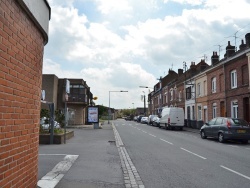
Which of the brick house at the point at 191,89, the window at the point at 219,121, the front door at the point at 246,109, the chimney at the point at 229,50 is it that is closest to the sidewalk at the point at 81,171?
the window at the point at 219,121

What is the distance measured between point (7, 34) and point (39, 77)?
1.62m

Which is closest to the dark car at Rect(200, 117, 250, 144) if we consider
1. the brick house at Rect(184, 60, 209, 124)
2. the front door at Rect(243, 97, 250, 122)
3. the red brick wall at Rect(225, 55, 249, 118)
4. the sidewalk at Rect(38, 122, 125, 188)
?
the front door at Rect(243, 97, 250, 122)

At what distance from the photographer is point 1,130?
3332mm

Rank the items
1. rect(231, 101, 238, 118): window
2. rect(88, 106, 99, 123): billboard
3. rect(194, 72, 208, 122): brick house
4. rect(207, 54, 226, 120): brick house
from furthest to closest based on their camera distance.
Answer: rect(194, 72, 208, 122): brick house, rect(88, 106, 99, 123): billboard, rect(207, 54, 226, 120): brick house, rect(231, 101, 238, 118): window

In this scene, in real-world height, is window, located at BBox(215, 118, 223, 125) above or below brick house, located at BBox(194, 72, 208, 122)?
below

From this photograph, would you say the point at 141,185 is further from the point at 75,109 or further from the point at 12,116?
the point at 75,109

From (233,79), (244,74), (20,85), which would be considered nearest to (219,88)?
(233,79)

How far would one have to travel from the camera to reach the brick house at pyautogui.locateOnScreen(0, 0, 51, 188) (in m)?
3.40

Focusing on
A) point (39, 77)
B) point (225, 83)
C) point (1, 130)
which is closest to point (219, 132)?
point (225, 83)

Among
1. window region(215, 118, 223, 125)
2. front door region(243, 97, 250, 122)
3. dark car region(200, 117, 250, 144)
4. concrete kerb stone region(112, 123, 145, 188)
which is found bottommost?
concrete kerb stone region(112, 123, 145, 188)

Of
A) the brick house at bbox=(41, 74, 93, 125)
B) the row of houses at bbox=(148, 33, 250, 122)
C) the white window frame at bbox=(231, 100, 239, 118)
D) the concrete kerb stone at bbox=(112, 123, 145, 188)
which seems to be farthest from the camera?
the brick house at bbox=(41, 74, 93, 125)

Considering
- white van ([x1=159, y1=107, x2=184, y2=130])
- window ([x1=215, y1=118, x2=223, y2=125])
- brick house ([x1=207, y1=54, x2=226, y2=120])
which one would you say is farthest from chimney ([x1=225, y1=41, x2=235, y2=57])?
window ([x1=215, y1=118, x2=223, y2=125])

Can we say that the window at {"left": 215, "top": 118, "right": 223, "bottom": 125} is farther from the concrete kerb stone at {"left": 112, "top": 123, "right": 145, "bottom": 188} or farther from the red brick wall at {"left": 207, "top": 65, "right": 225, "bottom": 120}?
the concrete kerb stone at {"left": 112, "top": 123, "right": 145, "bottom": 188}

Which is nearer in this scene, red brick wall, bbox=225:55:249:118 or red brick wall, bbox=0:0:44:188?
red brick wall, bbox=0:0:44:188
